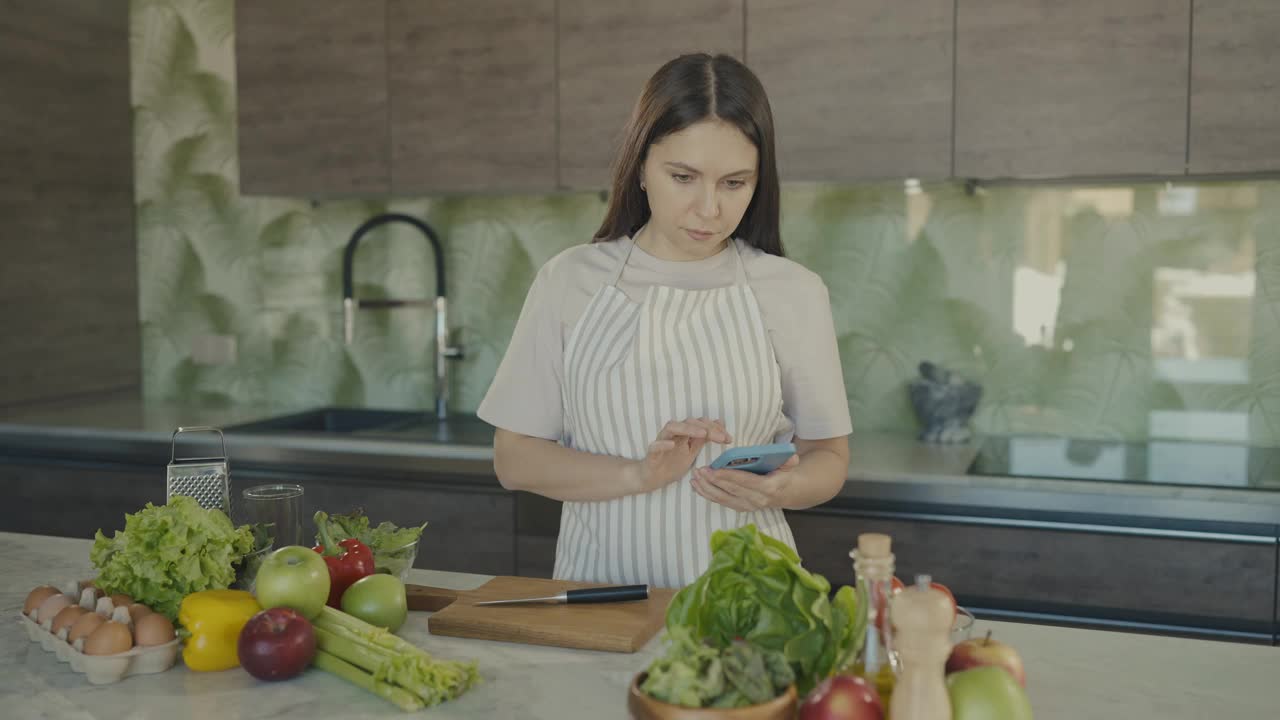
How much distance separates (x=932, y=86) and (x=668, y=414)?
1.32 metres

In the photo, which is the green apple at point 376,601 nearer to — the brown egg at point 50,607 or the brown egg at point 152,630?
the brown egg at point 152,630

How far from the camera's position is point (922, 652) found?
0.92 metres

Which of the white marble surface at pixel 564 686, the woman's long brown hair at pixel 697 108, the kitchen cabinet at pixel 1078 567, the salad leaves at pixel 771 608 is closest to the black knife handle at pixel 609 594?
the white marble surface at pixel 564 686

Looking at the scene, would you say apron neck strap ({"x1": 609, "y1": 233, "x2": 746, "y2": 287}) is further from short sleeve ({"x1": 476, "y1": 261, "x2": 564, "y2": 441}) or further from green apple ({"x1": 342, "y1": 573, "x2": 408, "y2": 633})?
green apple ({"x1": 342, "y1": 573, "x2": 408, "y2": 633})

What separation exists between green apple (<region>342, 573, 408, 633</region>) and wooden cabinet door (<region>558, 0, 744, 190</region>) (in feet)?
5.57

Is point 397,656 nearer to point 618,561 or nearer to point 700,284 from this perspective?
point 618,561

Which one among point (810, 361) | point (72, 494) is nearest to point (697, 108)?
point (810, 361)

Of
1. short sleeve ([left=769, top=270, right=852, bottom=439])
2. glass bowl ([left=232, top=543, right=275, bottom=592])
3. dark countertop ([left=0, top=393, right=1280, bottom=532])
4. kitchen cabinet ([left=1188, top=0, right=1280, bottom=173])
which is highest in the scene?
kitchen cabinet ([left=1188, top=0, right=1280, bottom=173])

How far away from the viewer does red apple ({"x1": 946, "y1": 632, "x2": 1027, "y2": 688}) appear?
3.41 ft

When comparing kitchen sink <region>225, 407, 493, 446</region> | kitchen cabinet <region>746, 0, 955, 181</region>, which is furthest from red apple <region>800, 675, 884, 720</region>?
kitchen sink <region>225, 407, 493, 446</region>

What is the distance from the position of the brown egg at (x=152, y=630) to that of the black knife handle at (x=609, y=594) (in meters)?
0.47

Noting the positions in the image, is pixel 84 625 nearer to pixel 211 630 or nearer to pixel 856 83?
pixel 211 630

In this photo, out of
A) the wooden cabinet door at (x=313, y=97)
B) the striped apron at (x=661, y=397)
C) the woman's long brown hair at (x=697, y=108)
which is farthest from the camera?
the wooden cabinet door at (x=313, y=97)

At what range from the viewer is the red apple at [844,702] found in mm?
944
